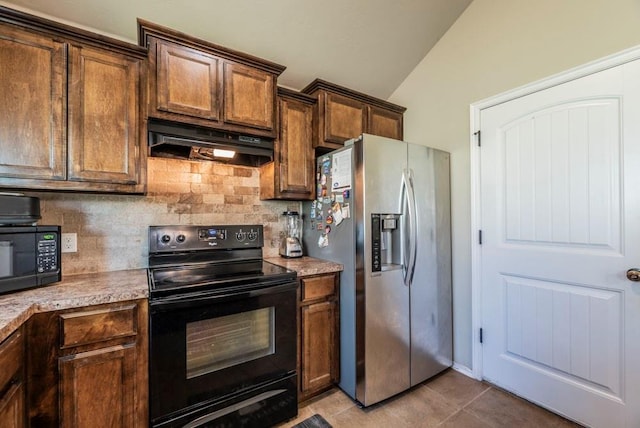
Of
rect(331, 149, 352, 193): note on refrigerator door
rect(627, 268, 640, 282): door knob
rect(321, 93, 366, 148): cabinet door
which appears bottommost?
rect(627, 268, 640, 282): door knob

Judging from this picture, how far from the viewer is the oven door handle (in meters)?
1.41

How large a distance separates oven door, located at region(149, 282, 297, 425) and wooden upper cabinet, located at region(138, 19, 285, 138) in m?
1.06

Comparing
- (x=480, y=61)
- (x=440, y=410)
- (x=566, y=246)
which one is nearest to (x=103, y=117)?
(x=480, y=61)

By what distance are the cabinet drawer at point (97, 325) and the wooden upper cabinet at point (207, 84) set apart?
1080 mm

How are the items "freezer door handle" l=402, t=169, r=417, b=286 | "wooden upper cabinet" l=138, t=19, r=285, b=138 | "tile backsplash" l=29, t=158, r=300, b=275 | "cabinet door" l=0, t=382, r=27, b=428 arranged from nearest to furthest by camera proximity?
"cabinet door" l=0, t=382, r=27, b=428 → "wooden upper cabinet" l=138, t=19, r=285, b=138 → "tile backsplash" l=29, t=158, r=300, b=275 → "freezer door handle" l=402, t=169, r=417, b=286

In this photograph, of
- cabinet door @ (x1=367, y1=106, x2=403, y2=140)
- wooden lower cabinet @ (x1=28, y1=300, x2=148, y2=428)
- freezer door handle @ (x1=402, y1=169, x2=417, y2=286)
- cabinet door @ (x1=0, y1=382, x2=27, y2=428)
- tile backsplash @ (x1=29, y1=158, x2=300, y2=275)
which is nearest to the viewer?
cabinet door @ (x1=0, y1=382, x2=27, y2=428)

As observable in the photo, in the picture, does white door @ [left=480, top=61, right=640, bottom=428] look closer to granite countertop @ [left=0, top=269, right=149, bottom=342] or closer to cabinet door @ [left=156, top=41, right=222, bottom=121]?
cabinet door @ [left=156, top=41, right=222, bottom=121]

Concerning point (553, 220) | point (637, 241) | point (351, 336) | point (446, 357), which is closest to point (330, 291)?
Answer: point (351, 336)

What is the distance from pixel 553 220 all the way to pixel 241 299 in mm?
1968

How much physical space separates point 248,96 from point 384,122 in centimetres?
129

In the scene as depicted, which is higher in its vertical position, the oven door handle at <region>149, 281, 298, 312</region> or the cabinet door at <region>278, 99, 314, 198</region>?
the cabinet door at <region>278, 99, 314, 198</region>

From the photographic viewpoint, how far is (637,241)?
154 centimetres

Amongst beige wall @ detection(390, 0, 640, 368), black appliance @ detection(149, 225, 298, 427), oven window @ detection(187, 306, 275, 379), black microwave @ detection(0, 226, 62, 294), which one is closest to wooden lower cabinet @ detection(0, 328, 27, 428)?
black microwave @ detection(0, 226, 62, 294)

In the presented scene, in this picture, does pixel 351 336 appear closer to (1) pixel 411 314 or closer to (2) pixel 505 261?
(1) pixel 411 314
